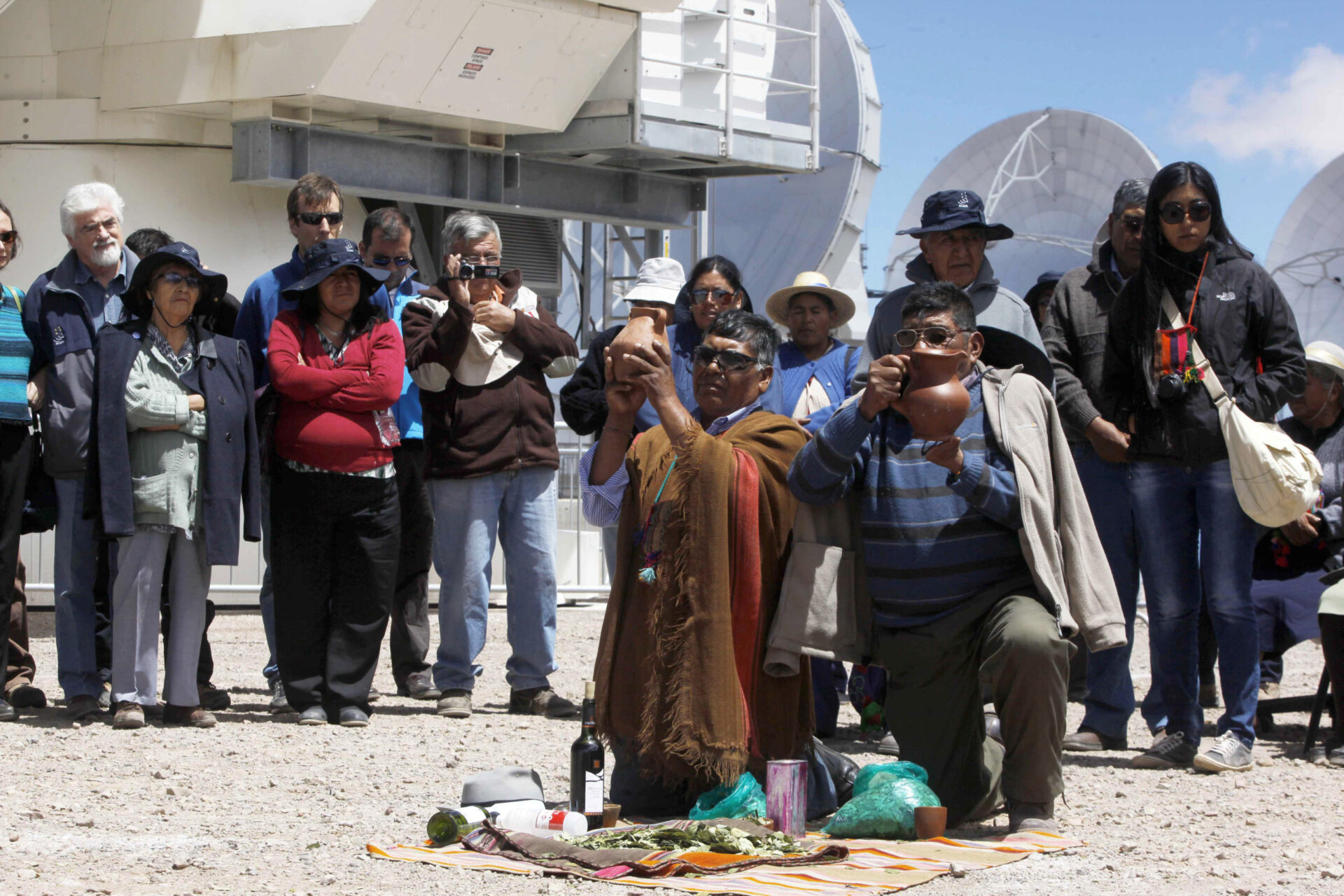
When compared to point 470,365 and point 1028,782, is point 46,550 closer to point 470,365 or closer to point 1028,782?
point 470,365

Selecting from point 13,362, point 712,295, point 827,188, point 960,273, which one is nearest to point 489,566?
point 712,295

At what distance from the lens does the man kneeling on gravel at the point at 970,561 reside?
182 inches

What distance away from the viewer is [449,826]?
436cm

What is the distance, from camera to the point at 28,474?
22.0 feet

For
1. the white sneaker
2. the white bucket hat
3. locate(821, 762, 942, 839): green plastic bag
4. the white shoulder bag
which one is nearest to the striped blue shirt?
the white bucket hat

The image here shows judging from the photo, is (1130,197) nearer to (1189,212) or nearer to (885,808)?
(1189,212)

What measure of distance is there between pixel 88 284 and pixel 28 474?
0.80 m

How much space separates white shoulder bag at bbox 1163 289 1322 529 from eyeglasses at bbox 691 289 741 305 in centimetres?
189

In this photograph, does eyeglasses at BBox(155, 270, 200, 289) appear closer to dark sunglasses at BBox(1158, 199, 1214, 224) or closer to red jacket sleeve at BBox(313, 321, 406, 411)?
red jacket sleeve at BBox(313, 321, 406, 411)

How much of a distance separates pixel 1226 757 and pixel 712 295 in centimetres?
255

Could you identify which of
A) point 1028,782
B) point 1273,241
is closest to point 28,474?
point 1028,782

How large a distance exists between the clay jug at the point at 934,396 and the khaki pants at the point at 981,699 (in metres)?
0.56

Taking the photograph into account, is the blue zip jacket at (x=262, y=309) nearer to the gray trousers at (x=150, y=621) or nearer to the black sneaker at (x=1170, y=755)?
the gray trousers at (x=150, y=621)

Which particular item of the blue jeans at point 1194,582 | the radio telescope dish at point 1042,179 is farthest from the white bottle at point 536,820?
the radio telescope dish at point 1042,179
